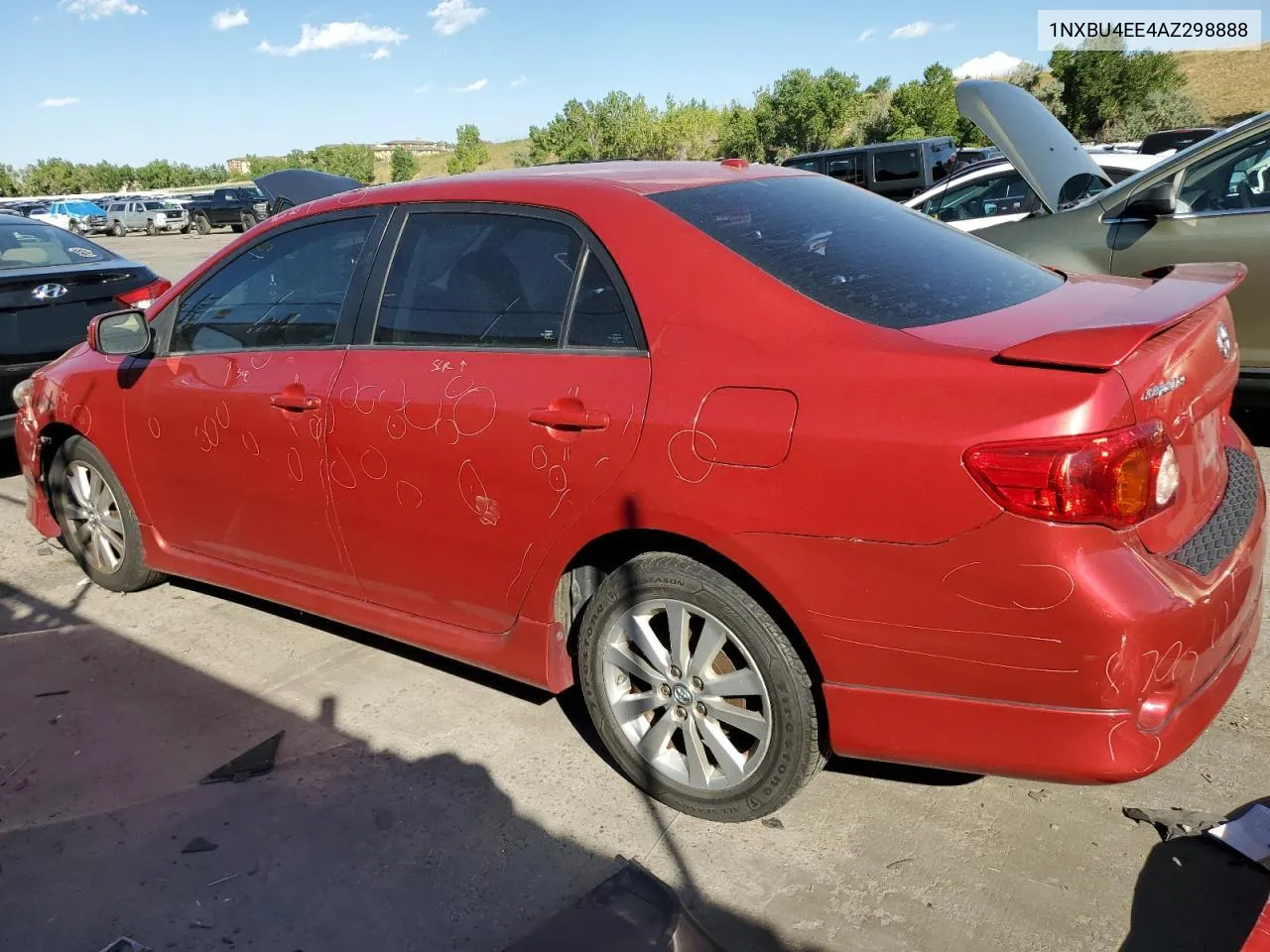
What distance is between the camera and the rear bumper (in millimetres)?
2268

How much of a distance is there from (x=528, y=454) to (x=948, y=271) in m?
1.32

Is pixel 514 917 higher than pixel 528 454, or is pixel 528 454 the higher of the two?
pixel 528 454

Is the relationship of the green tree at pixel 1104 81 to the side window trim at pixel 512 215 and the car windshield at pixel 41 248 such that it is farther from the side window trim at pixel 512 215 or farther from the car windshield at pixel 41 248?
the side window trim at pixel 512 215

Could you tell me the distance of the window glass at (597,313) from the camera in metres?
2.87

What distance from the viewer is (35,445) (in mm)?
4812

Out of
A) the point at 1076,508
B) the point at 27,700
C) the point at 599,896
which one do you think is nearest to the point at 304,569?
the point at 27,700

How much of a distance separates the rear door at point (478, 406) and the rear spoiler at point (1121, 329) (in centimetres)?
96

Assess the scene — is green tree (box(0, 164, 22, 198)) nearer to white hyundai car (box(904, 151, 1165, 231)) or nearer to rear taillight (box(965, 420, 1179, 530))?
white hyundai car (box(904, 151, 1165, 231))

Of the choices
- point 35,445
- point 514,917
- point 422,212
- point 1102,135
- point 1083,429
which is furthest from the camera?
point 1102,135

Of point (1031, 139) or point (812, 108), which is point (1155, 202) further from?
point (812, 108)

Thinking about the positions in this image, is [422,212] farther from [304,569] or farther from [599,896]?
[599,896]

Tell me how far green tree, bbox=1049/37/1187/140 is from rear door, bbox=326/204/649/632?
42615 millimetres

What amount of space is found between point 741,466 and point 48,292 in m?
5.84

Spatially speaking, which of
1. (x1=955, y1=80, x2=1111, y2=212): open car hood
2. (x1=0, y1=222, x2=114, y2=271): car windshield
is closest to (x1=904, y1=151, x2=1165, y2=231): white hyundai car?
(x1=955, y1=80, x2=1111, y2=212): open car hood
